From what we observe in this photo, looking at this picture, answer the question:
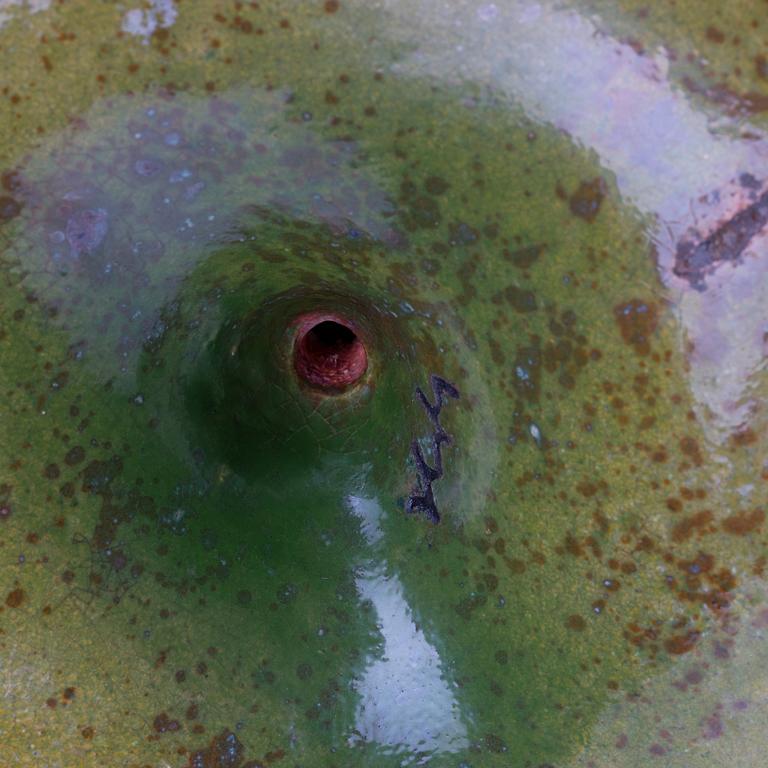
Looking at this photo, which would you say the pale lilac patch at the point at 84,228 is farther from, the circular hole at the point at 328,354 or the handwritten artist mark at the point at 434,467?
the handwritten artist mark at the point at 434,467

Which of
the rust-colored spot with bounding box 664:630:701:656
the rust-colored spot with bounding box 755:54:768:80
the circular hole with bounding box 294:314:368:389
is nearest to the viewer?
the rust-colored spot with bounding box 755:54:768:80

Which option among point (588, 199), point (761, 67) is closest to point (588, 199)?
point (588, 199)

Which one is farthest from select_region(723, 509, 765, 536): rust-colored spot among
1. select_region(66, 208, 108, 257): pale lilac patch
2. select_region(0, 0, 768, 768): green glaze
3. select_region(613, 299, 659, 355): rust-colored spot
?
select_region(66, 208, 108, 257): pale lilac patch

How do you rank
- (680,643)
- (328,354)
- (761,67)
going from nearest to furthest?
1. (761,67)
2. (680,643)
3. (328,354)

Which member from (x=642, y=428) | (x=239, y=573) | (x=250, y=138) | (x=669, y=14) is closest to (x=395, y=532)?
(x=239, y=573)

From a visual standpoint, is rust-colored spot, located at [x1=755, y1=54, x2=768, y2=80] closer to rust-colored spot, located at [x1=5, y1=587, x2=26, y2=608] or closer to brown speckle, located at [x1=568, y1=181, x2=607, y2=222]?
brown speckle, located at [x1=568, y1=181, x2=607, y2=222]

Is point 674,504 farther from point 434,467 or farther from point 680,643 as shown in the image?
point 434,467
